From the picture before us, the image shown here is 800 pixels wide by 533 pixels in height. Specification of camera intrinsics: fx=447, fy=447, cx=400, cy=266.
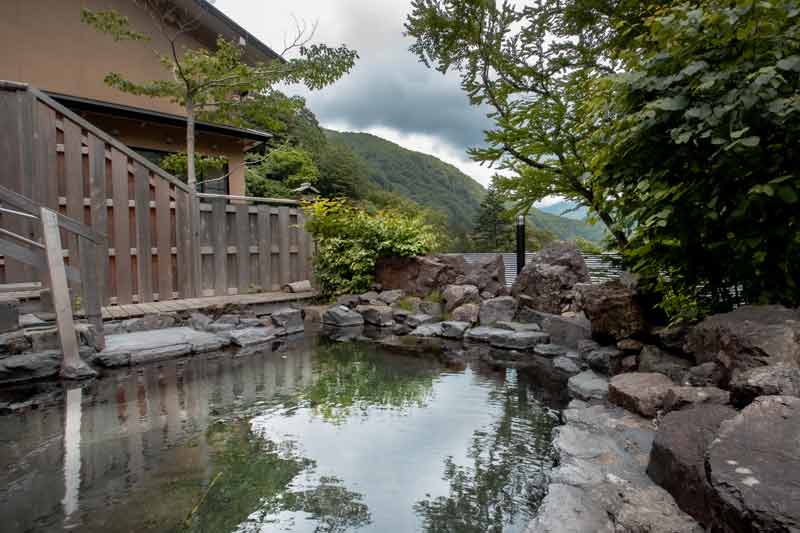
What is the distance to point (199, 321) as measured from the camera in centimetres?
619

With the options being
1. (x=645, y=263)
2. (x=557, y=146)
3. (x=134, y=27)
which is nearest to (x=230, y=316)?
(x=557, y=146)

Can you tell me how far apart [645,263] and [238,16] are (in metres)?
11.4

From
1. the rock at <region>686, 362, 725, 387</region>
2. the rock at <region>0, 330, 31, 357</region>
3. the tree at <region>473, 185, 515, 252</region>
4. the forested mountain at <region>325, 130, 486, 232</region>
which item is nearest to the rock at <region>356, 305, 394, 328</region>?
the rock at <region>0, 330, 31, 357</region>

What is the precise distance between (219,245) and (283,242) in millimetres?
1226

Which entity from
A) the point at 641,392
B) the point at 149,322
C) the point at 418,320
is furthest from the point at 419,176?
the point at 641,392

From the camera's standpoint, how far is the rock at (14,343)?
4.09m

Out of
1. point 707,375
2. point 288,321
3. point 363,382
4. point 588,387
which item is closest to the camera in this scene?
point 707,375

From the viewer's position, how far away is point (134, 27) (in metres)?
9.90

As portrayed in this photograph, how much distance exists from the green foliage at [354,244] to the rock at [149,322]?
2.97 m

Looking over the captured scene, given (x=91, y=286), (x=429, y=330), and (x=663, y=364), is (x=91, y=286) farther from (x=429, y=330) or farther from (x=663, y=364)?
(x=663, y=364)

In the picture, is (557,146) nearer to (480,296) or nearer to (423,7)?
(423,7)

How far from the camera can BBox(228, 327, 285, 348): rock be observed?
5848mm

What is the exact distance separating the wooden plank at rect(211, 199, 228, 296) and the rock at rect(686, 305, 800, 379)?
6.68 meters

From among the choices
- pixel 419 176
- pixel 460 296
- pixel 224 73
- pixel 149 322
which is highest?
pixel 419 176
